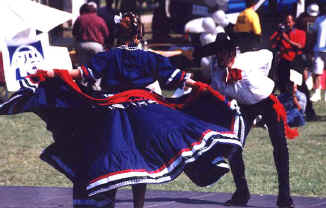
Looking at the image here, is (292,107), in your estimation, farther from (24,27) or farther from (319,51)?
(24,27)

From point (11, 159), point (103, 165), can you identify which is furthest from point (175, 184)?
point (103, 165)

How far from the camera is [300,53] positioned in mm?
12562

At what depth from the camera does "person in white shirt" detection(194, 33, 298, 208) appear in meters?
6.12

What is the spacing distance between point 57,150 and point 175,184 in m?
2.71

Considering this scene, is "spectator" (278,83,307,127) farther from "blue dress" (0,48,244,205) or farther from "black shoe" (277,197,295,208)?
"blue dress" (0,48,244,205)

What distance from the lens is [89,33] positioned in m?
14.4

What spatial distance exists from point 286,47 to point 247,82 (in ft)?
20.9

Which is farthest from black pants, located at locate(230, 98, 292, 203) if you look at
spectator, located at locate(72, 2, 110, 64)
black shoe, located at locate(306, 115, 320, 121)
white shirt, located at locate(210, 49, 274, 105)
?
spectator, located at locate(72, 2, 110, 64)

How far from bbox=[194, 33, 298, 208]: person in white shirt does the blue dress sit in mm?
546

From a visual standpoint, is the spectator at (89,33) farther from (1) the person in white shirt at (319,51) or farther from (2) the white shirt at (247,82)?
(2) the white shirt at (247,82)

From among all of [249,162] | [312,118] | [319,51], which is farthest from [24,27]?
[319,51]

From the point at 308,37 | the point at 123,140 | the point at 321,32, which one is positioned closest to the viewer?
the point at 123,140

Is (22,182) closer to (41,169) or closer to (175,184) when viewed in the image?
(41,169)

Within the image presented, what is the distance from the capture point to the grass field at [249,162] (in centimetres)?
790
